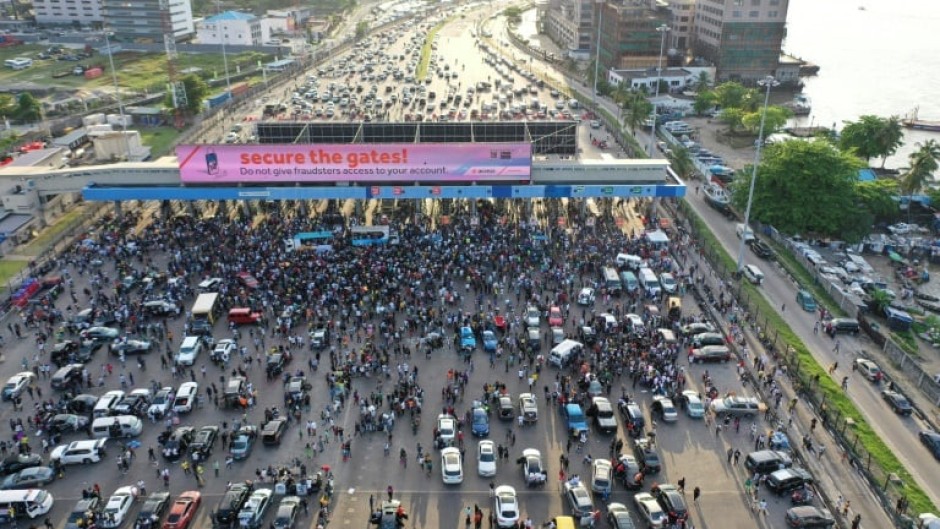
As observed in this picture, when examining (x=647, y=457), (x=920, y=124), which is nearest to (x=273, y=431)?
(x=647, y=457)

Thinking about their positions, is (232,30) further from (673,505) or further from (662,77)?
(673,505)

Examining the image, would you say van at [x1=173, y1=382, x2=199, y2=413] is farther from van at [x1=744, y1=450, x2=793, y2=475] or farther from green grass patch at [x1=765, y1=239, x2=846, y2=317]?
green grass patch at [x1=765, y1=239, x2=846, y2=317]

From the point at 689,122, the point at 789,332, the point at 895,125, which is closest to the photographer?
the point at 789,332

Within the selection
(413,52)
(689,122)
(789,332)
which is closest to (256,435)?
(789,332)

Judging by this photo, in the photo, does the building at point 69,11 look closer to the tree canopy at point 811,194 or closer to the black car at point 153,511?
the tree canopy at point 811,194

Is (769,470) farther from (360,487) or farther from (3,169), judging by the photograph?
(3,169)
